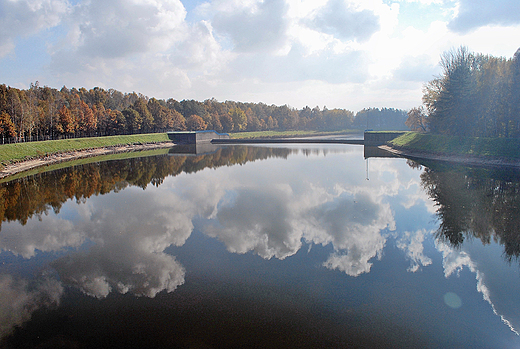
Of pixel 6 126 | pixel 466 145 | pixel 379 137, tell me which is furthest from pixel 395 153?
pixel 6 126

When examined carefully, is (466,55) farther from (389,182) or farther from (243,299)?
(243,299)

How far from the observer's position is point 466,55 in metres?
45.8

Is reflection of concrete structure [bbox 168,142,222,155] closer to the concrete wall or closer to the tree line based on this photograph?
the concrete wall

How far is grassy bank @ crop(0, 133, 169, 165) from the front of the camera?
36.9 metres

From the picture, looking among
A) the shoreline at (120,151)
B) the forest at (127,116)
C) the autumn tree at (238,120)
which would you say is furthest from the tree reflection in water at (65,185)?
the autumn tree at (238,120)

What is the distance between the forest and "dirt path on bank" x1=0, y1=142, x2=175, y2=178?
8872mm

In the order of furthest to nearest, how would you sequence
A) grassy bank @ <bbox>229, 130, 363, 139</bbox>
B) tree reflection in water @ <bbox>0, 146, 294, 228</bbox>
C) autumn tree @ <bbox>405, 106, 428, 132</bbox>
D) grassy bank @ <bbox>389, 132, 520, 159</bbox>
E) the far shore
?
grassy bank @ <bbox>229, 130, 363, 139</bbox> < autumn tree @ <bbox>405, 106, 428, 132</bbox> < grassy bank @ <bbox>389, 132, 520, 159</bbox> < the far shore < tree reflection in water @ <bbox>0, 146, 294, 228</bbox>

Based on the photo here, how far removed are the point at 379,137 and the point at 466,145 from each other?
28499 mm

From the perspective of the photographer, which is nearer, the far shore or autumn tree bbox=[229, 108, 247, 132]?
the far shore

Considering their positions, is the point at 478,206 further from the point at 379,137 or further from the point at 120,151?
the point at 120,151

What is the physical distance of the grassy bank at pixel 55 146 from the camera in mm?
36906

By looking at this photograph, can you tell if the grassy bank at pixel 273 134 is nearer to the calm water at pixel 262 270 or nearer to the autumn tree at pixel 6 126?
the autumn tree at pixel 6 126

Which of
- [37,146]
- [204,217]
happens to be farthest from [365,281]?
[37,146]

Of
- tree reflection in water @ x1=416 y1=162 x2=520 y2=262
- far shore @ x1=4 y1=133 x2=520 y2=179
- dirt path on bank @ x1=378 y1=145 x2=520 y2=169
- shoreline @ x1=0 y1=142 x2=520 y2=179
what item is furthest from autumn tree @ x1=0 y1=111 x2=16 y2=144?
dirt path on bank @ x1=378 y1=145 x2=520 y2=169
